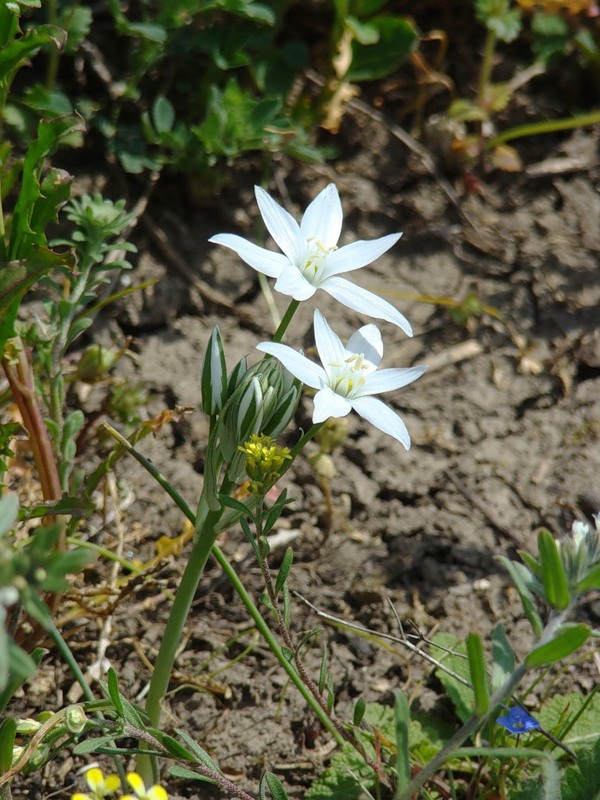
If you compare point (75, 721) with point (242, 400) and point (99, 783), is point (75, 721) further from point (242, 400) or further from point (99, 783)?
point (242, 400)

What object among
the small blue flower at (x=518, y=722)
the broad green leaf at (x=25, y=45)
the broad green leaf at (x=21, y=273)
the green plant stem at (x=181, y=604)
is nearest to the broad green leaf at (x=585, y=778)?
the small blue flower at (x=518, y=722)

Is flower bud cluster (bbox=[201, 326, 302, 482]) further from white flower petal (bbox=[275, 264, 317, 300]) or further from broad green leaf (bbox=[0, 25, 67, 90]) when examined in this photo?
broad green leaf (bbox=[0, 25, 67, 90])

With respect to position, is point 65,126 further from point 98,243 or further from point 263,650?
point 263,650

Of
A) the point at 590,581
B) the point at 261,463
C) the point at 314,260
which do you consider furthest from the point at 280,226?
the point at 590,581

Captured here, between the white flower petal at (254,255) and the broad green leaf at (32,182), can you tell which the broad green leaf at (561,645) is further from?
the broad green leaf at (32,182)

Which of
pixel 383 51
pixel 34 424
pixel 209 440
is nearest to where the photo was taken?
pixel 209 440

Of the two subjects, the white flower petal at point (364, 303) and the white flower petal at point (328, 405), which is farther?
the white flower petal at point (364, 303)

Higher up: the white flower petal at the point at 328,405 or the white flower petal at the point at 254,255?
the white flower petal at the point at 254,255
